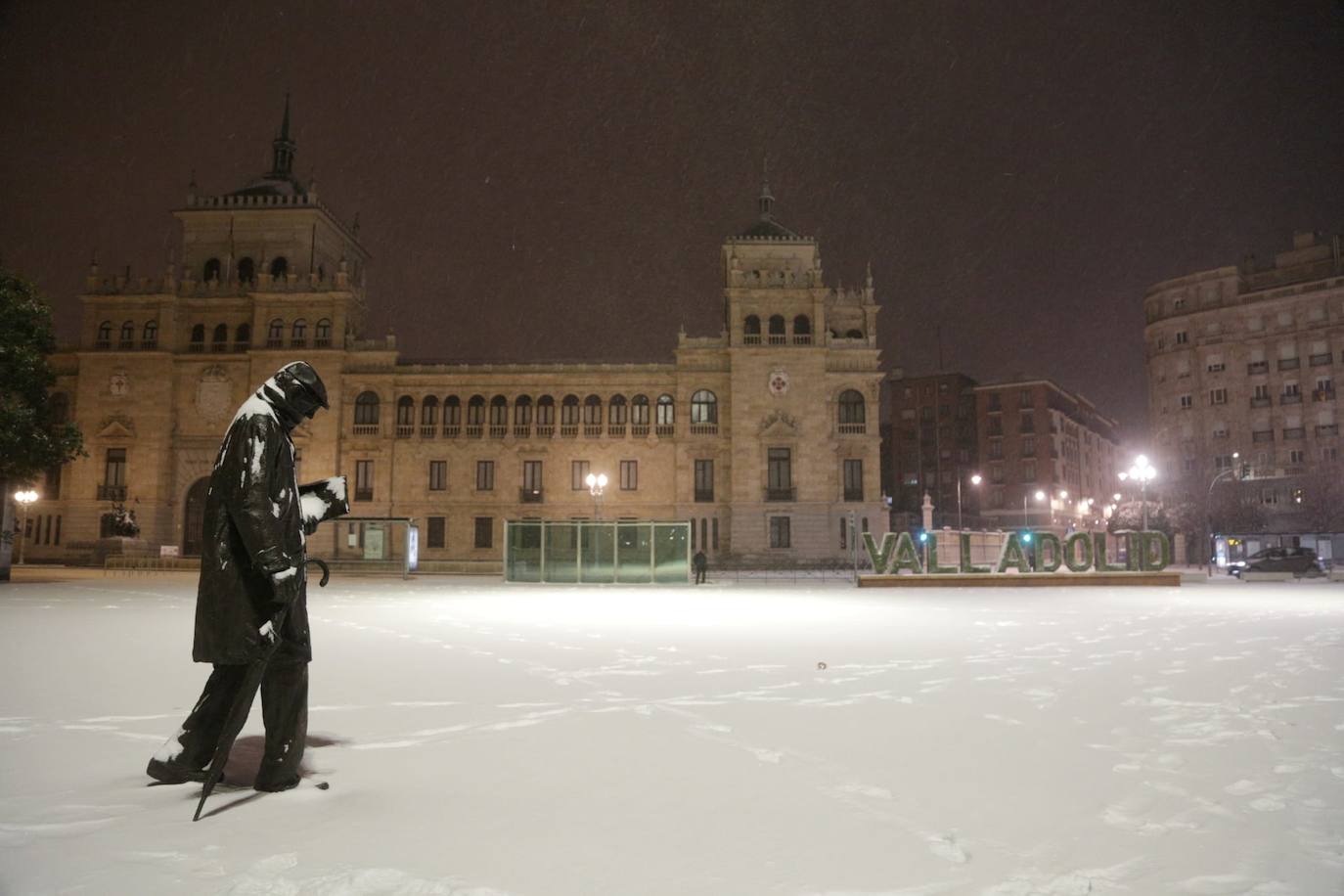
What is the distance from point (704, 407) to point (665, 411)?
87.3 inches

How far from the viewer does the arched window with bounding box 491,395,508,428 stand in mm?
45875

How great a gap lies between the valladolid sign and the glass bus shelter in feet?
22.9

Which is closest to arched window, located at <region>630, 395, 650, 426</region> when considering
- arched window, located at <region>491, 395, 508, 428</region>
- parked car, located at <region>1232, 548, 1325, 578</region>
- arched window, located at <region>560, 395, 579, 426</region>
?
arched window, located at <region>560, 395, 579, 426</region>

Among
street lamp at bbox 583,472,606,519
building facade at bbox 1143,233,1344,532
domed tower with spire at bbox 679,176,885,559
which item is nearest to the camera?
street lamp at bbox 583,472,606,519

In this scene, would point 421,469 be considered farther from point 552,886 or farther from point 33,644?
point 552,886

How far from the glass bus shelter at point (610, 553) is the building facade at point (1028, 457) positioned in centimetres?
5110

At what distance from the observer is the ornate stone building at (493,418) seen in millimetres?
43094

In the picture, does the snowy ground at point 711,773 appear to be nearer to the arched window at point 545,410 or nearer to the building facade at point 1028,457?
the arched window at point 545,410

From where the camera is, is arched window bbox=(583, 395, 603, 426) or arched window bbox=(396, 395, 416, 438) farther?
arched window bbox=(583, 395, 603, 426)

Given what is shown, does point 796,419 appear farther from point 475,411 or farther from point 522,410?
point 475,411

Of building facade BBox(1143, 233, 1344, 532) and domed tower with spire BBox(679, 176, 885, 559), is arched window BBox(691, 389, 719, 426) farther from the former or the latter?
building facade BBox(1143, 233, 1344, 532)

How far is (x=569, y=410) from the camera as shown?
4591 cm

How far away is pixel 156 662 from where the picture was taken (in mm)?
9383

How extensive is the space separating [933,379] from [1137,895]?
80.4 meters
